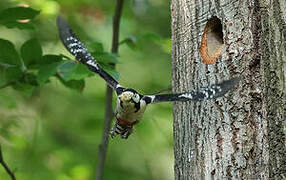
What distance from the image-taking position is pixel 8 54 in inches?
107

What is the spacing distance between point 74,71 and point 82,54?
0.39 feet

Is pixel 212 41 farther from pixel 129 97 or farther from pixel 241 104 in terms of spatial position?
pixel 129 97

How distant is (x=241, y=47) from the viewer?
206cm

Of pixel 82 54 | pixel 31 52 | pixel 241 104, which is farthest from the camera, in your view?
pixel 31 52

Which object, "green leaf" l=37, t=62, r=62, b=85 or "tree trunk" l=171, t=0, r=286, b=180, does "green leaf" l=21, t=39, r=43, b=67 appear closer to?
"green leaf" l=37, t=62, r=62, b=85

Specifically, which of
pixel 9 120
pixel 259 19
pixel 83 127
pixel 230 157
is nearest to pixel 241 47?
pixel 259 19

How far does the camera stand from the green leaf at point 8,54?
2.69 metres

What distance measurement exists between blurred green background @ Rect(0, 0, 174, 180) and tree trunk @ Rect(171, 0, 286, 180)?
75.2 inches

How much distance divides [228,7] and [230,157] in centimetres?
76

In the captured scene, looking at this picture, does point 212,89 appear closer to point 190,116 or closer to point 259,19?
point 190,116

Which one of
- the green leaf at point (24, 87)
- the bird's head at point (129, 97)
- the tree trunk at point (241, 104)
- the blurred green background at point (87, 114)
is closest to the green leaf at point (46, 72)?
the green leaf at point (24, 87)

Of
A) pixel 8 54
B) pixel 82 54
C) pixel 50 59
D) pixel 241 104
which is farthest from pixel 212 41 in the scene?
pixel 8 54

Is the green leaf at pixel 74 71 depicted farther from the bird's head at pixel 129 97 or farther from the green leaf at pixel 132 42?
the green leaf at pixel 132 42

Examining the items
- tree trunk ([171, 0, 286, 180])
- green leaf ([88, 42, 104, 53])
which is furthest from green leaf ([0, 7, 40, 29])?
tree trunk ([171, 0, 286, 180])
